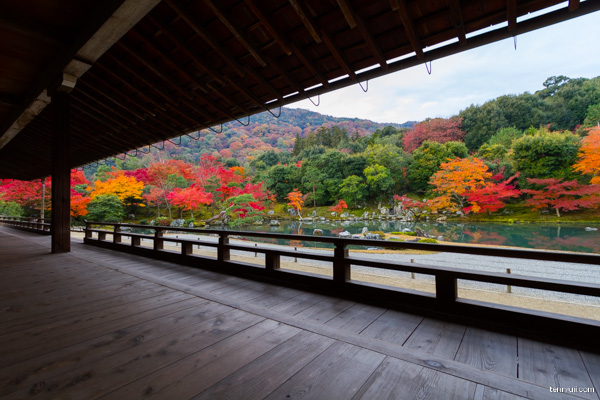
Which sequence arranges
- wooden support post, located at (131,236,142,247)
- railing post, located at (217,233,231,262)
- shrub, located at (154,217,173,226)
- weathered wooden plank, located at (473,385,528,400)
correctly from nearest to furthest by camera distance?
weathered wooden plank, located at (473,385,528,400)
railing post, located at (217,233,231,262)
wooden support post, located at (131,236,142,247)
shrub, located at (154,217,173,226)

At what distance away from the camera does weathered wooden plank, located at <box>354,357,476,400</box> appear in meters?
1.11

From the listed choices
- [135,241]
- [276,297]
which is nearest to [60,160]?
[135,241]

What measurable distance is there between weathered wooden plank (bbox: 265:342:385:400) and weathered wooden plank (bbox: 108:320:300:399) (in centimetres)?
28

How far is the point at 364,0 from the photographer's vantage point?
6.45ft

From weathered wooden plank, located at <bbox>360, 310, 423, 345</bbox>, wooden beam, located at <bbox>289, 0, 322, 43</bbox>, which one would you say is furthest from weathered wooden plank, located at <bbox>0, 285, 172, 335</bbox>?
wooden beam, located at <bbox>289, 0, 322, 43</bbox>

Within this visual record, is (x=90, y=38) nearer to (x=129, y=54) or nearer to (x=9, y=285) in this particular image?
(x=129, y=54)

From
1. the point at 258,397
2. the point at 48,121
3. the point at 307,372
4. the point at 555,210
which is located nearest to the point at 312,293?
the point at 307,372

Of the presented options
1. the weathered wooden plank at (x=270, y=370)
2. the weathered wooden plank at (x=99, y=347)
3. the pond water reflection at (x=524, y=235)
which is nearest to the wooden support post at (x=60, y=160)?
the weathered wooden plank at (x=99, y=347)

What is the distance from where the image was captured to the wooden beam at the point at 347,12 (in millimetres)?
1883

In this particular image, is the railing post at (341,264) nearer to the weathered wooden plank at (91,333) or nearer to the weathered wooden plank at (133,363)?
the weathered wooden plank at (133,363)

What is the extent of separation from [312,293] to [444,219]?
1655cm

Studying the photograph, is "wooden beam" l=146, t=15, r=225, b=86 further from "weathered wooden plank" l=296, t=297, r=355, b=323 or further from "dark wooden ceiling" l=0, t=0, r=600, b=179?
"weathered wooden plank" l=296, t=297, r=355, b=323

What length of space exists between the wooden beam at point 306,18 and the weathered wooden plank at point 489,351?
242 cm

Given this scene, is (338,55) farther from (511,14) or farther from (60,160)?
(60,160)
